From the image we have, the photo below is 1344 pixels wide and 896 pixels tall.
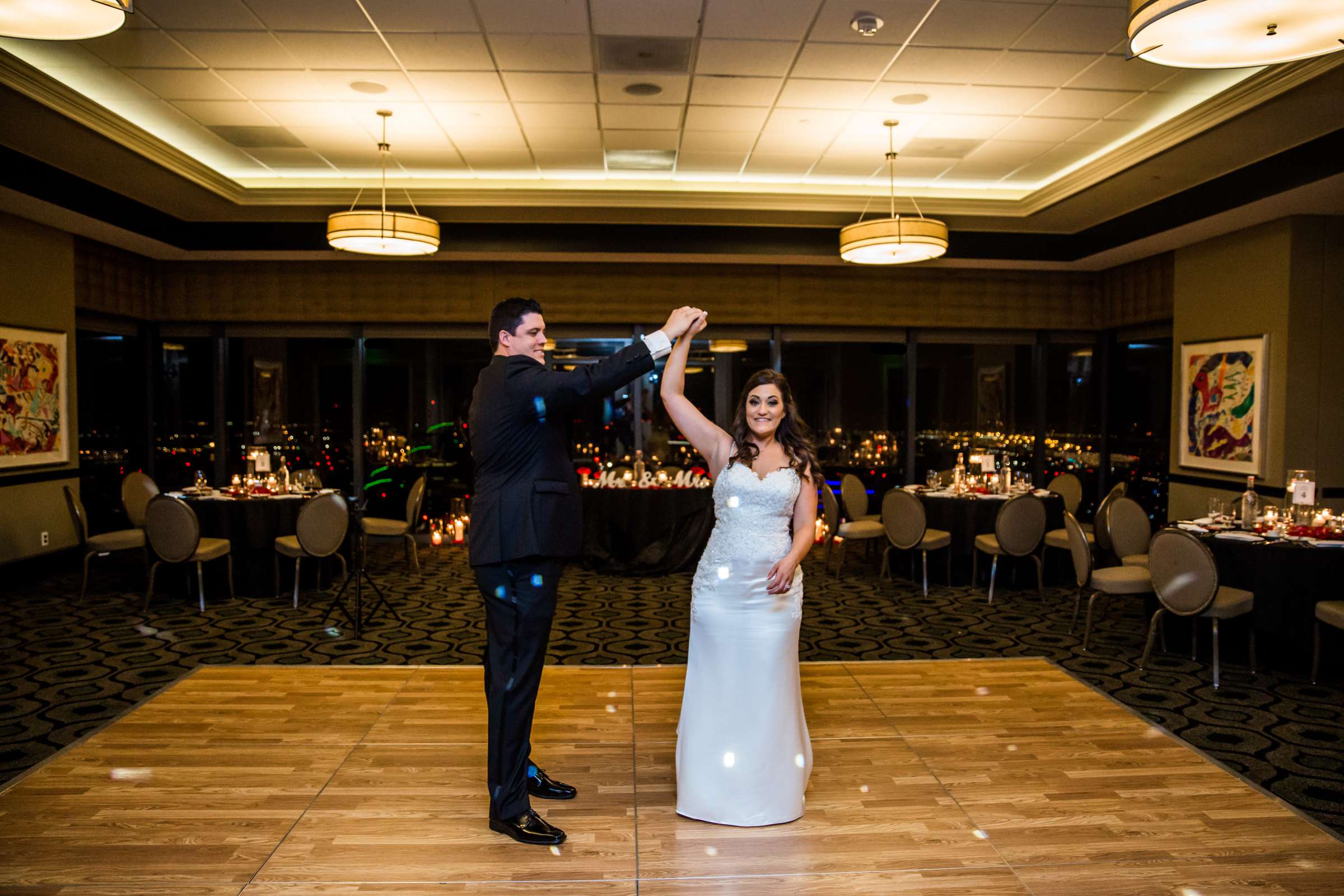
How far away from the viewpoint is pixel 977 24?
5.19 metres

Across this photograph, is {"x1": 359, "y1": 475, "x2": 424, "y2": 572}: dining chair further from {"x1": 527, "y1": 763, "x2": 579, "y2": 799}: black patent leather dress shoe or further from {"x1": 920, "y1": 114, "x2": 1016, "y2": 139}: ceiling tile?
{"x1": 920, "y1": 114, "x2": 1016, "y2": 139}: ceiling tile

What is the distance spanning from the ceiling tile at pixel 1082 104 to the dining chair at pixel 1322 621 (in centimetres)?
363

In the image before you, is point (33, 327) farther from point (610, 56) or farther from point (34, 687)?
point (610, 56)

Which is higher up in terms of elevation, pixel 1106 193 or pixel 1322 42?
pixel 1106 193

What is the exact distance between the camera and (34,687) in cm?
495

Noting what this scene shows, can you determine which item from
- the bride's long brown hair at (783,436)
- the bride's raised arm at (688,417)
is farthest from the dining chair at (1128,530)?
the bride's raised arm at (688,417)

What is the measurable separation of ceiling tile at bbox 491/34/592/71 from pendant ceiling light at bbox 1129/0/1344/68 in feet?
10.7

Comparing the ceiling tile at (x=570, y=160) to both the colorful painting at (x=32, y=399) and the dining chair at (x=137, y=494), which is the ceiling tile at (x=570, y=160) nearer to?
the dining chair at (x=137, y=494)

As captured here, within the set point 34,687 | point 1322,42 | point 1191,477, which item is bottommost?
point 34,687

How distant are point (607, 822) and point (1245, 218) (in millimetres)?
7461

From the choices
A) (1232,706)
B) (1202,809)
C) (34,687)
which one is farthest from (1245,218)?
(34,687)

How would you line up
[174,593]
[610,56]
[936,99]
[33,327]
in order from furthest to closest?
[33,327] → [174,593] → [936,99] → [610,56]

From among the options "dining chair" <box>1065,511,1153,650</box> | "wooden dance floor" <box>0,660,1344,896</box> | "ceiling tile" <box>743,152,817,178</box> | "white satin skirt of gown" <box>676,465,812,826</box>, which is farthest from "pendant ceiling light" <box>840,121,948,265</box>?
"white satin skirt of gown" <box>676,465,812,826</box>

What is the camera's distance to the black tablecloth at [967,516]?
769 cm
